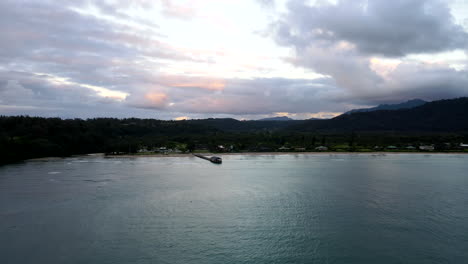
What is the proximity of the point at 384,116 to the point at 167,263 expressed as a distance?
545ft

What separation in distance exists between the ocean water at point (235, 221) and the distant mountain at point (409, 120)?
11497 cm

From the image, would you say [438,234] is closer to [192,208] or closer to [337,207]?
[337,207]

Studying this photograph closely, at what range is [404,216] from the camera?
2022cm

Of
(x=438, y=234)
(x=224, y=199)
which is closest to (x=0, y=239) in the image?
(x=224, y=199)

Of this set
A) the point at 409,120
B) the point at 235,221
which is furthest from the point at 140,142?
the point at 409,120

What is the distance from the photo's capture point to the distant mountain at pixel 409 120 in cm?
13500

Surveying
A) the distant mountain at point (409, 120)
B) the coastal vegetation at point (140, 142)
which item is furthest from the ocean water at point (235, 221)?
the distant mountain at point (409, 120)

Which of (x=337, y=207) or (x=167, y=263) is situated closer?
(x=167, y=263)

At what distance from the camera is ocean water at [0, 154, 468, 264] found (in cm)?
1468

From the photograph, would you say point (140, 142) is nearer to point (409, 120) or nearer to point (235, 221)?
point (235, 221)

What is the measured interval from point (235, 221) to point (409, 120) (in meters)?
154

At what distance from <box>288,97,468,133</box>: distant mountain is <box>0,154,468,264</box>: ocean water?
115 meters

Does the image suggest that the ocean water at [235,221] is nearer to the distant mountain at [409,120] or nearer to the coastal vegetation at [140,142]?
the coastal vegetation at [140,142]

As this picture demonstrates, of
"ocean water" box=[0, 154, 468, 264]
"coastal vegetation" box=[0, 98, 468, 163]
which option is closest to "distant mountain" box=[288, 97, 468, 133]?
"coastal vegetation" box=[0, 98, 468, 163]
